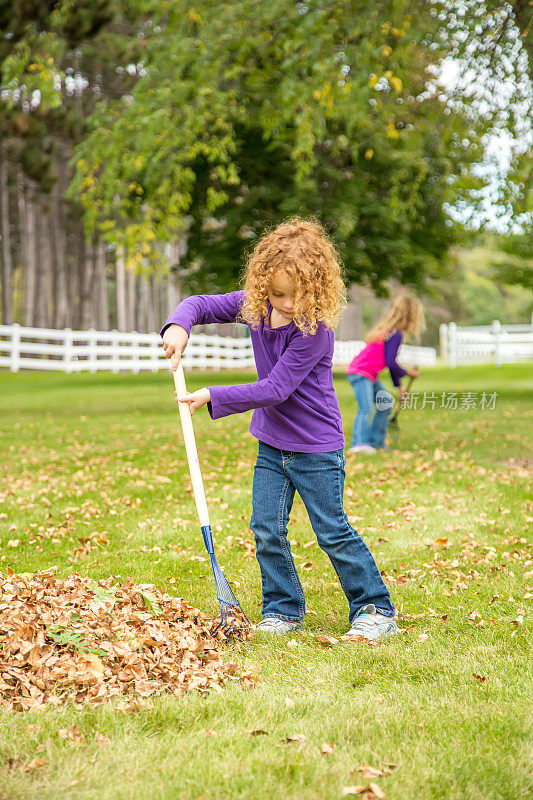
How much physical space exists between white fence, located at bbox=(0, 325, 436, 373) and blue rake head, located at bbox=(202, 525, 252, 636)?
18.7m

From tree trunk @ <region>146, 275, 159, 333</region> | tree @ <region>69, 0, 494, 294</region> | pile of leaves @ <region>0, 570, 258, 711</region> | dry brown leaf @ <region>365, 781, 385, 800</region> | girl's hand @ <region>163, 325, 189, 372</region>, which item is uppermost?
tree @ <region>69, 0, 494, 294</region>

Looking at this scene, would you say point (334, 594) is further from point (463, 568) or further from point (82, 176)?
point (82, 176)

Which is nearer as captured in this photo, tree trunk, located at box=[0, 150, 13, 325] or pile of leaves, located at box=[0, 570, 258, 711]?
pile of leaves, located at box=[0, 570, 258, 711]

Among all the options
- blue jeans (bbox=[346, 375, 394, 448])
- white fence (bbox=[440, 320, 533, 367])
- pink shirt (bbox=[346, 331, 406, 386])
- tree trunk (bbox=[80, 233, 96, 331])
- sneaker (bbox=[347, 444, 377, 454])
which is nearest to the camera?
pink shirt (bbox=[346, 331, 406, 386])

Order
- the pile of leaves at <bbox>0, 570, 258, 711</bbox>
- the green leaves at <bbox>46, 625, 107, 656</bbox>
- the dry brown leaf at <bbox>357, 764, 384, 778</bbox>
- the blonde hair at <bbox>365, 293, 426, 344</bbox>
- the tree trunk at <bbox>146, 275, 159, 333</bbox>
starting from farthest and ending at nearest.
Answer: the tree trunk at <bbox>146, 275, 159, 333</bbox>, the blonde hair at <bbox>365, 293, 426, 344</bbox>, the green leaves at <bbox>46, 625, 107, 656</bbox>, the pile of leaves at <bbox>0, 570, 258, 711</bbox>, the dry brown leaf at <bbox>357, 764, 384, 778</bbox>

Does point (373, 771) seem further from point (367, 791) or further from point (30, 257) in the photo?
point (30, 257)

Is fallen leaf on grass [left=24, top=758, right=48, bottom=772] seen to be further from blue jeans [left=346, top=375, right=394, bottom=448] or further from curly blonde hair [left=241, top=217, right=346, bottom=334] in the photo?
blue jeans [left=346, top=375, right=394, bottom=448]

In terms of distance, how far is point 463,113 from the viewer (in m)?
11.4

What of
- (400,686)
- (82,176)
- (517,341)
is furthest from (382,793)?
(517,341)

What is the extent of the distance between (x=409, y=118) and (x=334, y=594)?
47.7 feet

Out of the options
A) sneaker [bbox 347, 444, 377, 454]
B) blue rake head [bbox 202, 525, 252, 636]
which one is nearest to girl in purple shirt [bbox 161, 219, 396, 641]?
blue rake head [bbox 202, 525, 252, 636]

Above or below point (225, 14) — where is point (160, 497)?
below

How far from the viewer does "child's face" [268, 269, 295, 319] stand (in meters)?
3.51

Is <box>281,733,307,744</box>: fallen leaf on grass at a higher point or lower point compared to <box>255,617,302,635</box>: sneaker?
lower
